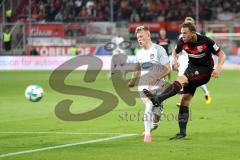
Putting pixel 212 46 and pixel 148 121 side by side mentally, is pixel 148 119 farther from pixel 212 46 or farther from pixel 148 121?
pixel 212 46

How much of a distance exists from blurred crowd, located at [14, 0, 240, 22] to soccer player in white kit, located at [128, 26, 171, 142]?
3008 cm

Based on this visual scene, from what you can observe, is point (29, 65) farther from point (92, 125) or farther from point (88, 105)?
point (92, 125)

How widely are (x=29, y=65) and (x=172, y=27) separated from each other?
871 cm

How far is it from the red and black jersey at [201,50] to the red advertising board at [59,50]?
91.9 feet

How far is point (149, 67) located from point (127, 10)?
3144 centimetres

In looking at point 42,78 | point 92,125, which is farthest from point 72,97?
point 42,78

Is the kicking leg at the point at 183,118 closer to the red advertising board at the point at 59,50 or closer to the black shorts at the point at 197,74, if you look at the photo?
the black shorts at the point at 197,74

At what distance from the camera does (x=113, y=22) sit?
138 feet

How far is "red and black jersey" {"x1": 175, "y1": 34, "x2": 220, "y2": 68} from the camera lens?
532 inches

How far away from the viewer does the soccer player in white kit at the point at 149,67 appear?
44.4 feet

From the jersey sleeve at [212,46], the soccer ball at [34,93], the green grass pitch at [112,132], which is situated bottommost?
the green grass pitch at [112,132]

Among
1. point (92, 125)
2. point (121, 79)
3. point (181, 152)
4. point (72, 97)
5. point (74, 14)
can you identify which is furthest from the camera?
point (74, 14)

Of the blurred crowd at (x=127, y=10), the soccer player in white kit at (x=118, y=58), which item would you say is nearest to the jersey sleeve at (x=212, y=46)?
the soccer player in white kit at (x=118, y=58)

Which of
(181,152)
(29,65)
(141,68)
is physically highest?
(141,68)
